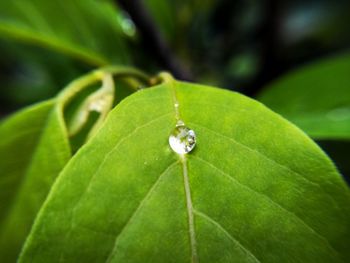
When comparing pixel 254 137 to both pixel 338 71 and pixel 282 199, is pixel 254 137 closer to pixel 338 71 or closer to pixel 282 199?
pixel 282 199

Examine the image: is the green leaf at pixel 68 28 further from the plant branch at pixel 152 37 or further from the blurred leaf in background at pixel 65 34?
the plant branch at pixel 152 37

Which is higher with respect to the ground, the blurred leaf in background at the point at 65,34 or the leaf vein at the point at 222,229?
the blurred leaf in background at the point at 65,34

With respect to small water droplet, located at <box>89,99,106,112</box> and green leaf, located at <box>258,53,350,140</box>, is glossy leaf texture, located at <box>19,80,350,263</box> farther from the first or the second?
green leaf, located at <box>258,53,350,140</box>

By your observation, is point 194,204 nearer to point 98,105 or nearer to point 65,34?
point 98,105

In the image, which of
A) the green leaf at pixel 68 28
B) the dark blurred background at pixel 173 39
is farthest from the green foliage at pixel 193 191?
the green leaf at pixel 68 28

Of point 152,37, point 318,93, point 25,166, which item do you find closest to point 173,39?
point 152,37

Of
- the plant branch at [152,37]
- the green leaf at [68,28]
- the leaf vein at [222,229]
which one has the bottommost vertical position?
the leaf vein at [222,229]

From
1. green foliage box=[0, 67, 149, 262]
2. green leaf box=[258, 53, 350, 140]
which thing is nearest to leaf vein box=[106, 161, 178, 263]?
green foliage box=[0, 67, 149, 262]
